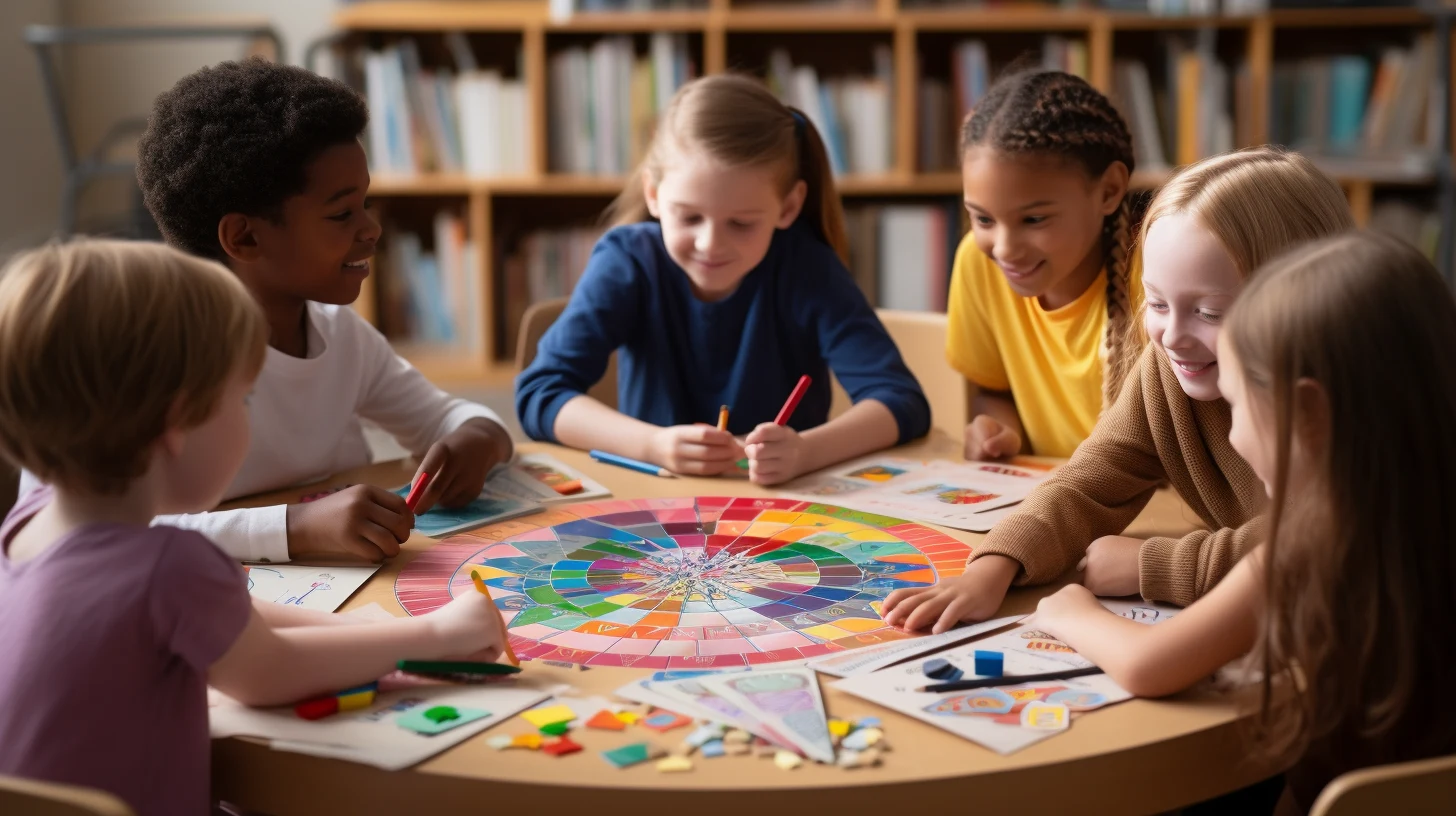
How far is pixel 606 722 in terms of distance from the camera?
37.8 inches

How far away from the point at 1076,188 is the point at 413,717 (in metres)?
1.16

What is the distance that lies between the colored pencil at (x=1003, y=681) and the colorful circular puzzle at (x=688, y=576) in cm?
11

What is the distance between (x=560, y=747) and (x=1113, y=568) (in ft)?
1.86

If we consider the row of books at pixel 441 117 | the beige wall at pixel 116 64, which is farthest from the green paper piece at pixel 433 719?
the beige wall at pixel 116 64

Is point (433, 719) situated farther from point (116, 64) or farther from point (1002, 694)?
point (116, 64)

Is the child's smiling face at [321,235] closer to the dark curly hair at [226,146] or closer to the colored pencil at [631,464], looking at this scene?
the dark curly hair at [226,146]

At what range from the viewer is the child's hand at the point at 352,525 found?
4.29 feet

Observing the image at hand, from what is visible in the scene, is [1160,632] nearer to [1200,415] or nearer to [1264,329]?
[1264,329]

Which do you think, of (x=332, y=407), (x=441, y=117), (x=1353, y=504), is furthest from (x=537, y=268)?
(x=1353, y=504)

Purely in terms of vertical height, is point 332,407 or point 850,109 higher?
point 850,109

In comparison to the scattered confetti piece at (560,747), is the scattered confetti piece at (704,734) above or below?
below

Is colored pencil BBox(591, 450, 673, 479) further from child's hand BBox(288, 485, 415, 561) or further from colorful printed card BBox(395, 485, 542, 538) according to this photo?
child's hand BBox(288, 485, 415, 561)

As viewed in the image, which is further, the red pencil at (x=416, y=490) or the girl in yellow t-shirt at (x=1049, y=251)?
the girl in yellow t-shirt at (x=1049, y=251)

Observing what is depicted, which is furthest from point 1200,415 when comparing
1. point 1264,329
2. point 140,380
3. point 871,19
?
point 871,19
